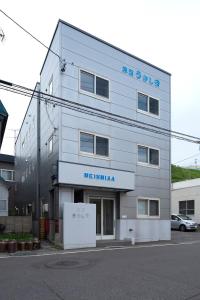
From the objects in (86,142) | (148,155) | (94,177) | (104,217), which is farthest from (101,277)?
(148,155)

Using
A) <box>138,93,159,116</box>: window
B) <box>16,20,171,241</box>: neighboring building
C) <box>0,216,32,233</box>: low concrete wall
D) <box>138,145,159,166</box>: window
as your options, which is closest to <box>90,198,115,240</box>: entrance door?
<box>16,20,171,241</box>: neighboring building

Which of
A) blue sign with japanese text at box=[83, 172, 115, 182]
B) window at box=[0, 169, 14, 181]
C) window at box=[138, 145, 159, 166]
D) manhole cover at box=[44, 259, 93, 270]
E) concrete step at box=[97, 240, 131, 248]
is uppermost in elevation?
window at box=[138, 145, 159, 166]

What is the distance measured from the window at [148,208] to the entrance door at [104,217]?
1972 millimetres

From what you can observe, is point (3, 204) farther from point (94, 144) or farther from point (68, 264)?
point (68, 264)

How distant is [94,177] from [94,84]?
16.4 ft

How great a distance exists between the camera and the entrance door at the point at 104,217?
2028 cm

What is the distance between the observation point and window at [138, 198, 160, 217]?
72.8 ft

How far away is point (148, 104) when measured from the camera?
923 inches

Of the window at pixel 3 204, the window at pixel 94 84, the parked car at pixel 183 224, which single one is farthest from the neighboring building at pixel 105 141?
the parked car at pixel 183 224

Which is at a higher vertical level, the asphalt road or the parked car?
the asphalt road

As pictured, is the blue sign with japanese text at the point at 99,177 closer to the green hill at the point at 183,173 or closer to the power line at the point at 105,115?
the power line at the point at 105,115

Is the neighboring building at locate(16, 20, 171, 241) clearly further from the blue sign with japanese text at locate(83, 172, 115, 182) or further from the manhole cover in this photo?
the manhole cover

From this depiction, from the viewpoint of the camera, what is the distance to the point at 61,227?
17.6m

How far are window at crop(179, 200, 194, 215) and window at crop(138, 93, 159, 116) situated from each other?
19.8m
